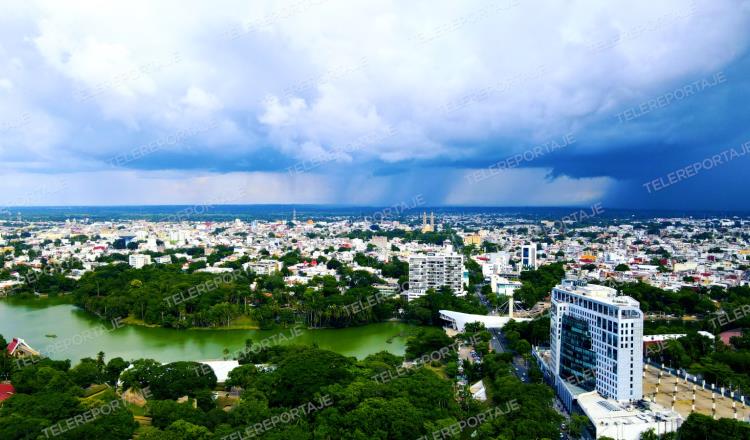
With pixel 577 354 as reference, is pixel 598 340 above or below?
above

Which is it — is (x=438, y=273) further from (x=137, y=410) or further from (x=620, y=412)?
(x=137, y=410)

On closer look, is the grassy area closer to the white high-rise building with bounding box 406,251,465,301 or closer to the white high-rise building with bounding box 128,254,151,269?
the white high-rise building with bounding box 406,251,465,301

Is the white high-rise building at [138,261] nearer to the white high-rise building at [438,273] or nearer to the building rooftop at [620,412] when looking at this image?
the white high-rise building at [438,273]

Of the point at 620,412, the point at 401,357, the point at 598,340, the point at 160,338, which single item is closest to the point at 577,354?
the point at 598,340

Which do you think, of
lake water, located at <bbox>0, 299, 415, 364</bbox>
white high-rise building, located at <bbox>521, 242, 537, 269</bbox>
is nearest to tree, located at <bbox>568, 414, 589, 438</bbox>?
lake water, located at <bbox>0, 299, 415, 364</bbox>

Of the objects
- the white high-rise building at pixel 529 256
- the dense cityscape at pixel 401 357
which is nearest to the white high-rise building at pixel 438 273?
the dense cityscape at pixel 401 357
